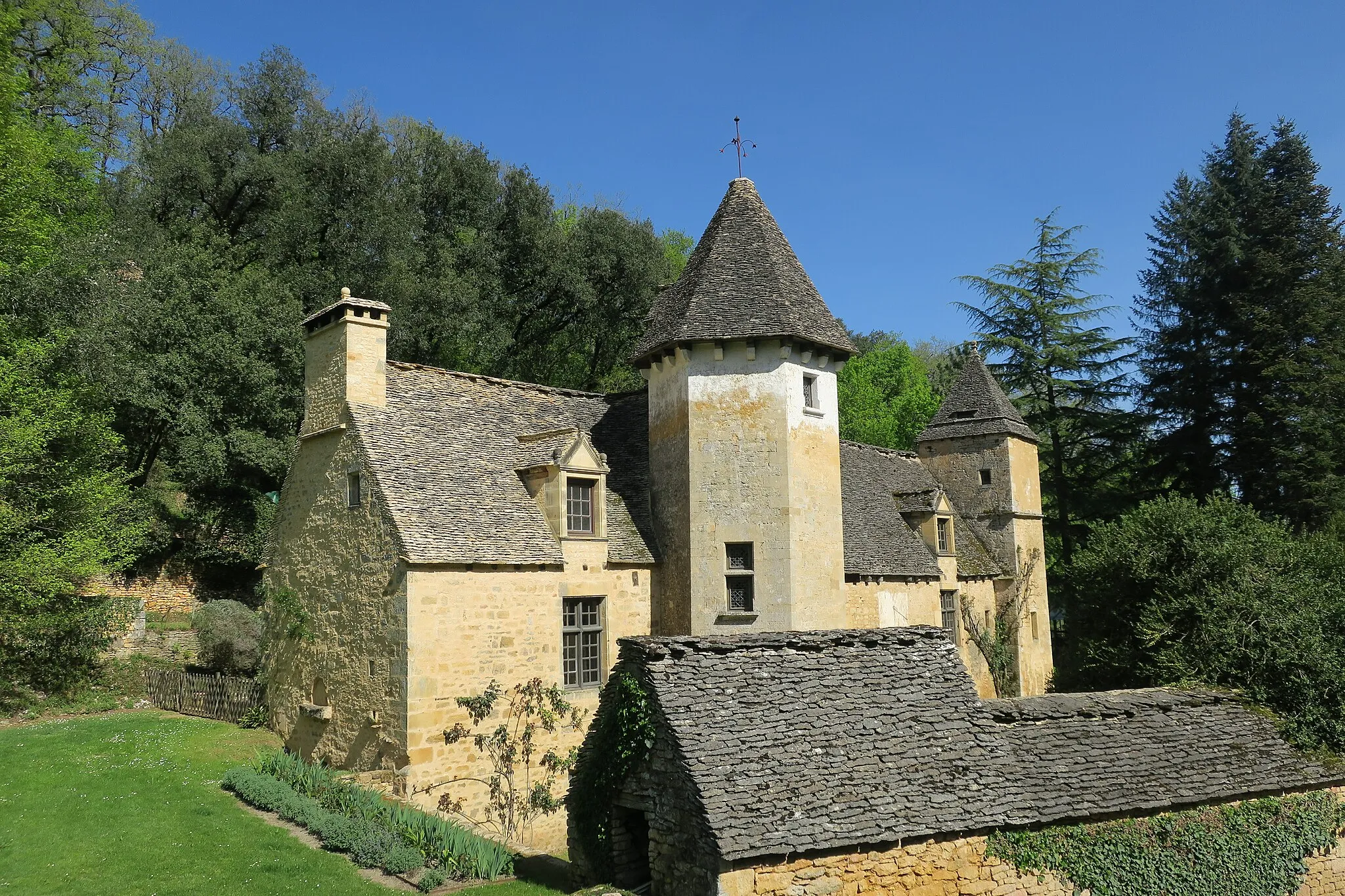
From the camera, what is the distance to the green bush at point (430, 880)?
12.0 m

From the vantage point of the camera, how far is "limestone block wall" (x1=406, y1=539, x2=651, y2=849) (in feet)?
52.2

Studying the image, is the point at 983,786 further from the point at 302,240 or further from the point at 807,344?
the point at 302,240

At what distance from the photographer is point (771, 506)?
18828 millimetres

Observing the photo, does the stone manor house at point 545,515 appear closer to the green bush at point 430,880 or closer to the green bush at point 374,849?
the green bush at point 374,849

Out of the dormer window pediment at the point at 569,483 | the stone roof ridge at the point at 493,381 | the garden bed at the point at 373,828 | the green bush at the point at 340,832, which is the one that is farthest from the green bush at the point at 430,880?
the stone roof ridge at the point at 493,381

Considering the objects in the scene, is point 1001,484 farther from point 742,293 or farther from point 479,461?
point 479,461

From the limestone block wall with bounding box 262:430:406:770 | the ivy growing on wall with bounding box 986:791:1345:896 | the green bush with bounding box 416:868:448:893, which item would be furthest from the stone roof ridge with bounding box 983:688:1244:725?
the limestone block wall with bounding box 262:430:406:770

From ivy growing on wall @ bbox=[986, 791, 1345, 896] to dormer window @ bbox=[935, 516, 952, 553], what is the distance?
1247 cm

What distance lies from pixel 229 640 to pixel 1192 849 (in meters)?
22.0

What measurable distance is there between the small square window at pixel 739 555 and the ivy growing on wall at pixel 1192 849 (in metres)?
8.11

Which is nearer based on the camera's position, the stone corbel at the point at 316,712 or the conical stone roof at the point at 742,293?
the stone corbel at the point at 316,712

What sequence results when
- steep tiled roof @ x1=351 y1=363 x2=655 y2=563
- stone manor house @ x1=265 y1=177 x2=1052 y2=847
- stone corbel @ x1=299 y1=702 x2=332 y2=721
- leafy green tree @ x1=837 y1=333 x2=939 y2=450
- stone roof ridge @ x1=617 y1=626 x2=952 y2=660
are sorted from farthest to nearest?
leafy green tree @ x1=837 y1=333 x2=939 y2=450 < stone corbel @ x1=299 y1=702 x2=332 y2=721 < steep tiled roof @ x1=351 y1=363 x2=655 y2=563 < stone manor house @ x1=265 y1=177 x2=1052 y2=847 < stone roof ridge @ x1=617 y1=626 x2=952 y2=660

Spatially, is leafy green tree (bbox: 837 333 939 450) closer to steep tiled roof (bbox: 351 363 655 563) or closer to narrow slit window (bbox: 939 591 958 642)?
narrow slit window (bbox: 939 591 958 642)

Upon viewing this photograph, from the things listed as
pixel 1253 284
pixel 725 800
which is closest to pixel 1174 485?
pixel 1253 284
